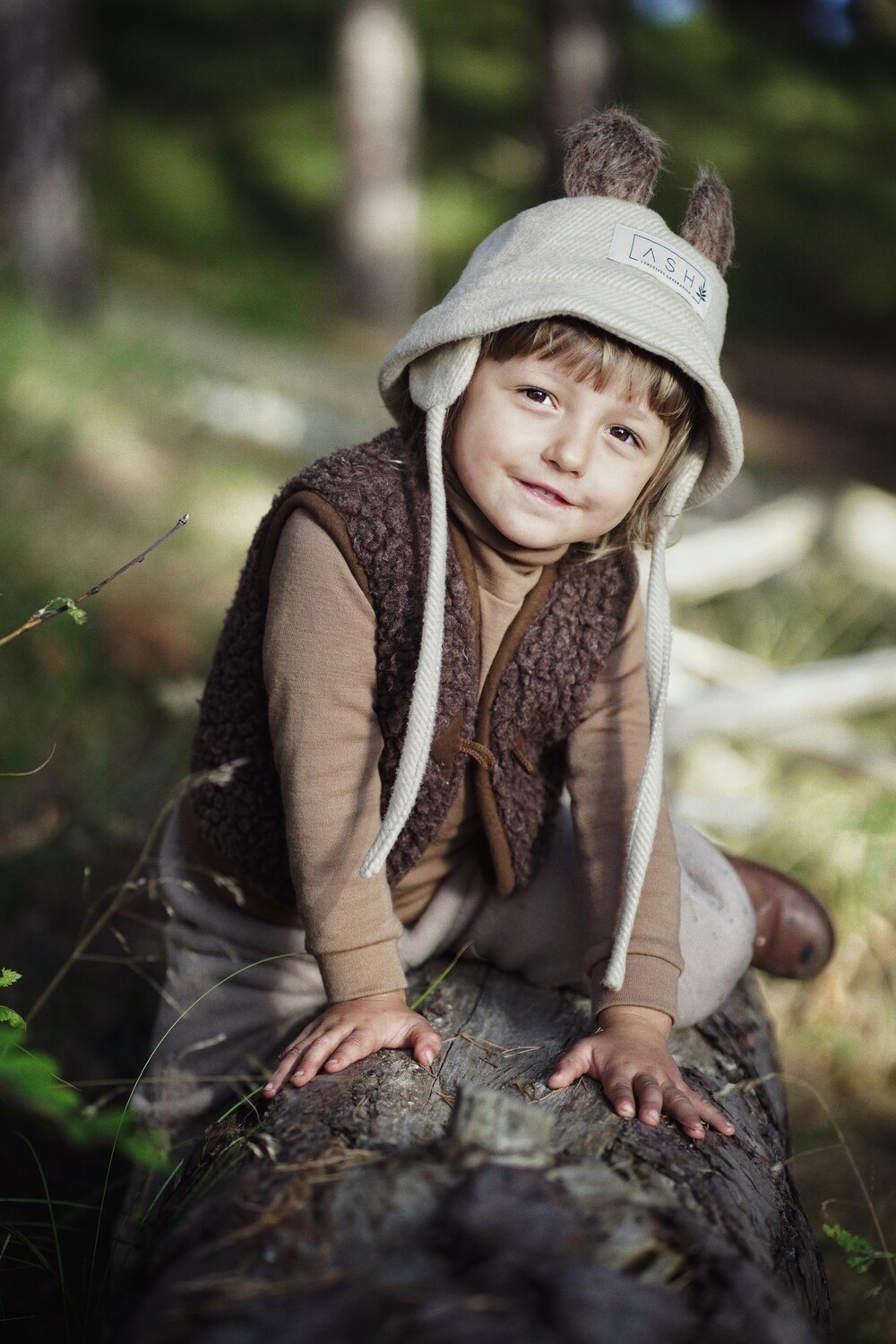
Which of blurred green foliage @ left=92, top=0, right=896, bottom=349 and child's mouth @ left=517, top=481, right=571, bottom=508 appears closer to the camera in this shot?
child's mouth @ left=517, top=481, right=571, bottom=508

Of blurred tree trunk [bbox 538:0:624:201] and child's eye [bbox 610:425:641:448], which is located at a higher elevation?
blurred tree trunk [bbox 538:0:624:201]

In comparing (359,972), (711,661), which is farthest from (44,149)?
(359,972)

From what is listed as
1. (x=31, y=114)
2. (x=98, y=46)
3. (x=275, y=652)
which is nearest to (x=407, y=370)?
(x=275, y=652)

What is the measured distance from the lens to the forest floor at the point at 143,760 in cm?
254

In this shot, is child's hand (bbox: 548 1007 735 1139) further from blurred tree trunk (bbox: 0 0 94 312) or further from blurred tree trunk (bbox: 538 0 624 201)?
blurred tree trunk (bbox: 0 0 94 312)

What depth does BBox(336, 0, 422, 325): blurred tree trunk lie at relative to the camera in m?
8.12

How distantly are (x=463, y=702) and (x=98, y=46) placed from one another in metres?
11.5

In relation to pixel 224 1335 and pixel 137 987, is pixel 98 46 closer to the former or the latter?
pixel 137 987

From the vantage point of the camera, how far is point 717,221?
2.00 metres

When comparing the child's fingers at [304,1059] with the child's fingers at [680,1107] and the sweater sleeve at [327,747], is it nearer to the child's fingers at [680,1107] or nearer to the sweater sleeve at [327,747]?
the sweater sleeve at [327,747]

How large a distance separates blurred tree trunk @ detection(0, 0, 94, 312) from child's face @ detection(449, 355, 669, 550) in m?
5.25

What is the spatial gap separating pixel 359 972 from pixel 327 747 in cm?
34

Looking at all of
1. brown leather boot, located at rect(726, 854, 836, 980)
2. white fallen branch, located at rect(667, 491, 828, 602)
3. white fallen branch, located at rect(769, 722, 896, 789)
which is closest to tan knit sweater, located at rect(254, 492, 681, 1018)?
brown leather boot, located at rect(726, 854, 836, 980)

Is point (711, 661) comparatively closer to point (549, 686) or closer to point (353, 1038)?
point (549, 686)
